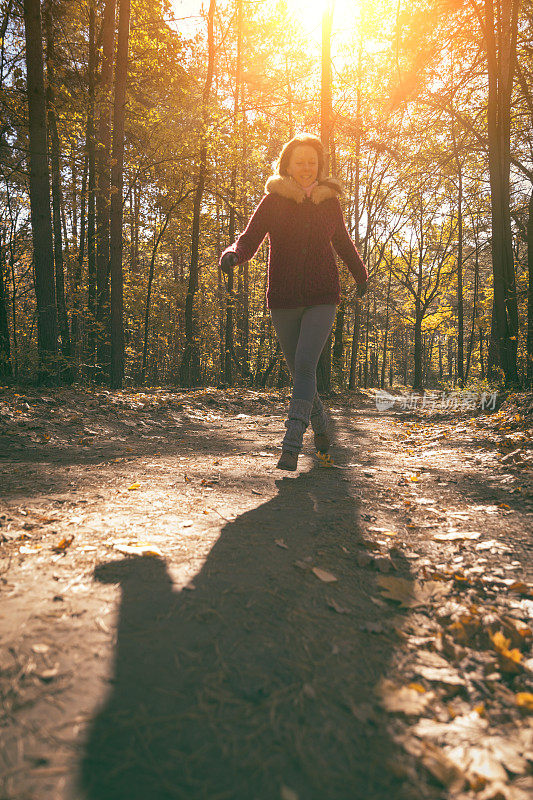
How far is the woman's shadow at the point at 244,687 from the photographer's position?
3.40 feet

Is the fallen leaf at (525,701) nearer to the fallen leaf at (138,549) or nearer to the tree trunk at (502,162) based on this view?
the fallen leaf at (138,549)

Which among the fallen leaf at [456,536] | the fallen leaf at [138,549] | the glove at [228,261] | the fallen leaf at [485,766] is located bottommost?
the fallen leaf at [485,766]

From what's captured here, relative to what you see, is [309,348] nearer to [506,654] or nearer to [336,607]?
[336,607]

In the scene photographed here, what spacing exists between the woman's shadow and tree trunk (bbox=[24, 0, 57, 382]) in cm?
731

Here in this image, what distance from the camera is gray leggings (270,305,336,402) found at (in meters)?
3.78

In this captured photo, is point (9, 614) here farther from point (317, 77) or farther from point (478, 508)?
point (317, 77)

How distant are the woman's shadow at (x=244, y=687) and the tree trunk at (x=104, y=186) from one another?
383 inches

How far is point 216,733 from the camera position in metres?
1.15

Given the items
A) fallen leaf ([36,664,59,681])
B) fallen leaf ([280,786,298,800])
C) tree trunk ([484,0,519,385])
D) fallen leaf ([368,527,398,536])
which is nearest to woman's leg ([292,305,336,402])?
fallen leaf ([368,527,398,536])

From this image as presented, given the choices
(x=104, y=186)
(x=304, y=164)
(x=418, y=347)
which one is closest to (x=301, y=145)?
(x=304, y=164)

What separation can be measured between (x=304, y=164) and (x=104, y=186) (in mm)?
8879

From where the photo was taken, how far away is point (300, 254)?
385 cm

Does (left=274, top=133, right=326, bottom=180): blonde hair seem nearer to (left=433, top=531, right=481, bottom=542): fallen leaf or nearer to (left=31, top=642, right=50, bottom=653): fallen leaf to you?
(left=433, top=531, right=481, bottom=542): fallen leaf

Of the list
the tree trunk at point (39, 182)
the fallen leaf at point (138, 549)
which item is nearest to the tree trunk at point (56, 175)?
the tree trunk at point (39, 182)
